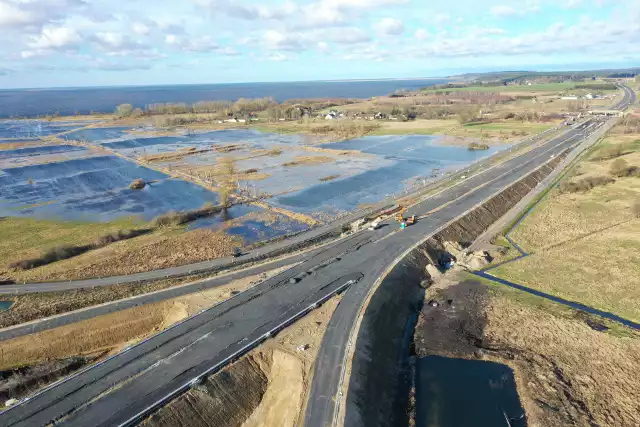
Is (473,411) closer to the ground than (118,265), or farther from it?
closer to the ground

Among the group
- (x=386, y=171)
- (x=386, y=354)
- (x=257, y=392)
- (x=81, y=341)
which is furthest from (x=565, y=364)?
(x=386, y=171)

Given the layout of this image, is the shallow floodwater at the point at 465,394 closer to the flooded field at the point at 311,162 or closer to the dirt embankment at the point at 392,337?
the dirt embankment at the point at 392,337

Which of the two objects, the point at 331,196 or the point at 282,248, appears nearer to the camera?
the point at 282,248

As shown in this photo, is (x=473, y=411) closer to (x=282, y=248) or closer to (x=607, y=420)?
(x=607, y=420)

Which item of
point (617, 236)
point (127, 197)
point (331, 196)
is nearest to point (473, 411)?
point (617, 236)

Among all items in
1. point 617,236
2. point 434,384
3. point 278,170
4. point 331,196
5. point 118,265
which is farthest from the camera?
point 278,170

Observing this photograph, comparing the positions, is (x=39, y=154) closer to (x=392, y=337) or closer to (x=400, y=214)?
(x=400, y=214)

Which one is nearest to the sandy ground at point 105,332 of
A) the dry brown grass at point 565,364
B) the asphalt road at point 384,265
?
the asphalt road at point 384,265
